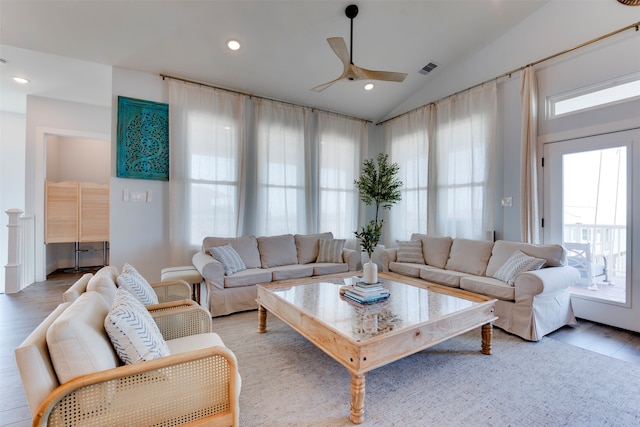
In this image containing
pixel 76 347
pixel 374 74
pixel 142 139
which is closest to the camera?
pixel 76 347

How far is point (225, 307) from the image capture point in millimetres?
3361

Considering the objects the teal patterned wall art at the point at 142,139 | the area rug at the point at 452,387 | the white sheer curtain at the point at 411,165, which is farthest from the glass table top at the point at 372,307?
the teal patterned wall art at the point at 142,139

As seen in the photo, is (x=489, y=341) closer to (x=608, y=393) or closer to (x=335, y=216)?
(x=608, y=393)

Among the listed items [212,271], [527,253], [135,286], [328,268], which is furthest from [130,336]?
[527,253]

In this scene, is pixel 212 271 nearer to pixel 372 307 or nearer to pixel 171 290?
pixel 171 290

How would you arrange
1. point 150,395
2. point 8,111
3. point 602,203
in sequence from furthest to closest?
1. point 8,111
2. point 602,203
3. point 150,395

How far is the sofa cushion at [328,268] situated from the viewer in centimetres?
409

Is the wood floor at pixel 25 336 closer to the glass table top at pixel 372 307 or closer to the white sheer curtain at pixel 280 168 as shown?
the glass table top at pixel 372 307

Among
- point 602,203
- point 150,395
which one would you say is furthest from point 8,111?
point 602,203

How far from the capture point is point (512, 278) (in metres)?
3.04

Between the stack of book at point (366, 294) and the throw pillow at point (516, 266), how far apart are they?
1502 mm

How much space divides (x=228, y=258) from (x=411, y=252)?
2.61m

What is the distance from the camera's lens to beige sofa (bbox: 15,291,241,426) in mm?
1034

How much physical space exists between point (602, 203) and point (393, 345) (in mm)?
3216
